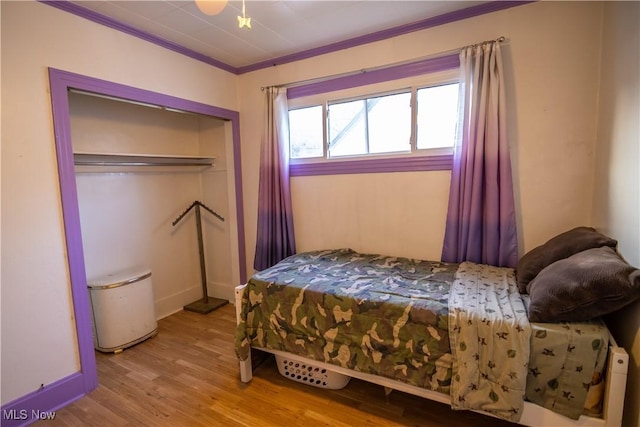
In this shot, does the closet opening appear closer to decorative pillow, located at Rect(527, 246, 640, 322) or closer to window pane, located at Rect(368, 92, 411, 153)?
window pane, located at Rect(368, 92, 411, 153)

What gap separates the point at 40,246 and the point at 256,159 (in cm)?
187

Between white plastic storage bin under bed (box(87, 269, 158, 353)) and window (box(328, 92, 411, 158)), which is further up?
window (box(328, 92, 411, 158))

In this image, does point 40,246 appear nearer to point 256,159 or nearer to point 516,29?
point 256,159

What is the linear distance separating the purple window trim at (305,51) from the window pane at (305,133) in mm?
487

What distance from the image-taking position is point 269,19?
224 cm

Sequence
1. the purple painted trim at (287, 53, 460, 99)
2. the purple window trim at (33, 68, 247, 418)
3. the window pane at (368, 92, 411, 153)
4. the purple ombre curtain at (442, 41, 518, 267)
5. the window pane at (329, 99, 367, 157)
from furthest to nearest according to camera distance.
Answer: the window pane at (329, 99, 367, 157), the window pane at (368, 92, 411, 153), the purple painted trim at (287, 53, 460, 99), the purple ombre curtain at (442, 41, 518, 267), the purple window trim at (33, 68, 247, 418)

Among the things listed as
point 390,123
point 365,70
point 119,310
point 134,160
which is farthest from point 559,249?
point 134,160

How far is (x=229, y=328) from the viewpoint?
284 centimetres

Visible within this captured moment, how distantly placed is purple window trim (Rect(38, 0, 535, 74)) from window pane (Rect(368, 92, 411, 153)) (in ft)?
1.58

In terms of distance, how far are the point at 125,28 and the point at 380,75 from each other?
195cm

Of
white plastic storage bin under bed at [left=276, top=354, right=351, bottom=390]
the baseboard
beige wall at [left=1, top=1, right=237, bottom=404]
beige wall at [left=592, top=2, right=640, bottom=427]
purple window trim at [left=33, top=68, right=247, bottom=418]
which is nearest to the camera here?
beige wall at [left=592, top=2, right=640, bottom=427]

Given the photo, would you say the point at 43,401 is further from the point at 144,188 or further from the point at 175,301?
the point at 144,188

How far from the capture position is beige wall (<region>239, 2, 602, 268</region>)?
196 cm

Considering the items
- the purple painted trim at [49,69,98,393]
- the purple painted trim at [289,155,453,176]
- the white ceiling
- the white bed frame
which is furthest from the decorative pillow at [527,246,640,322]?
the purple painted trim at [49,69,98,393]
